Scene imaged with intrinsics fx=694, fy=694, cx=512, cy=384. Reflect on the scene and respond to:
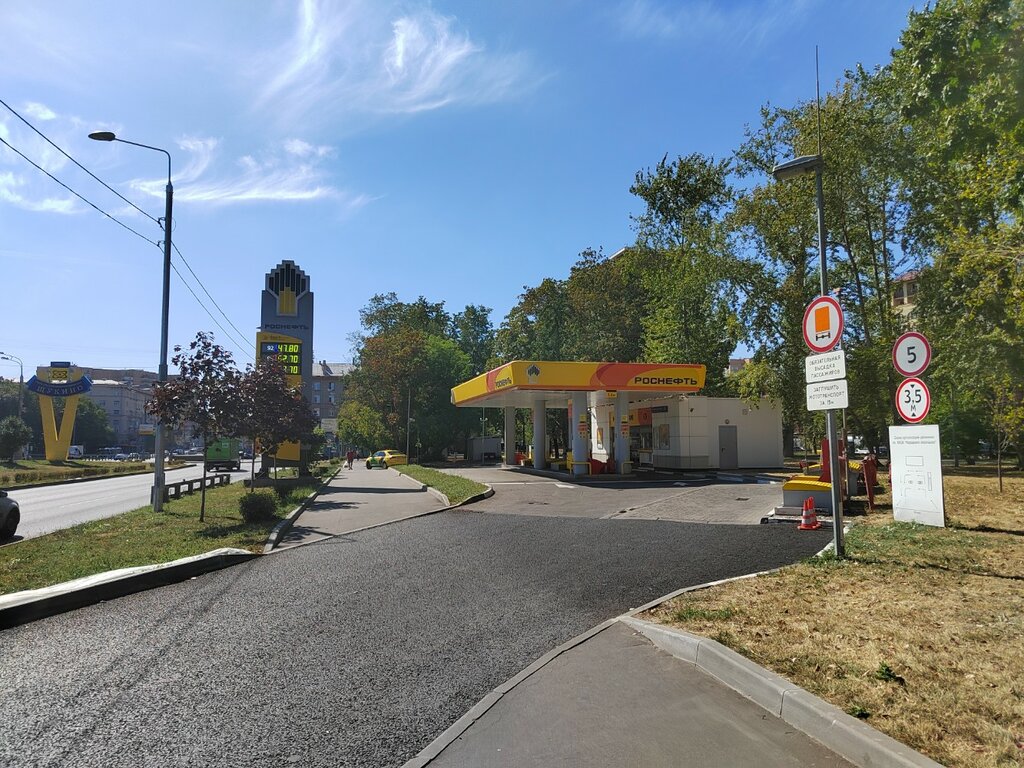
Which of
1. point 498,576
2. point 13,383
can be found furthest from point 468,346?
point 498,576

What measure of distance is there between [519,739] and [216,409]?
14.5m

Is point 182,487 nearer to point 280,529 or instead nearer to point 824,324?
point 280,529

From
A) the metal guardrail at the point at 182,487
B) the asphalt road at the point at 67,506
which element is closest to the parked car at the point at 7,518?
the asphalt road at the point at 67,506

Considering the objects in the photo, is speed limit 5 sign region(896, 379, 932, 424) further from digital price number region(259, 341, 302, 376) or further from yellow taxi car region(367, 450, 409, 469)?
yellow taxi car region(367, 450, 409, 469)

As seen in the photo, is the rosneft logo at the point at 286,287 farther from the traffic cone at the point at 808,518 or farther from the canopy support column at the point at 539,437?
Answer: the traffic cone at the point at 808,518

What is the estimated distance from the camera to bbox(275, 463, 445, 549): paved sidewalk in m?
13.5

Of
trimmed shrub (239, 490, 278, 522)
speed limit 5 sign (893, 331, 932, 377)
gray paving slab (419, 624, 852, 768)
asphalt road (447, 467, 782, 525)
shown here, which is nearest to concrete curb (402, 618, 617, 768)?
Answer: gray paving slab (419, 624, 852, 768)

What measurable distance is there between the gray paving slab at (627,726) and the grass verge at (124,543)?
22.0 feet

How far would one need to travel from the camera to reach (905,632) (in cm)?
550

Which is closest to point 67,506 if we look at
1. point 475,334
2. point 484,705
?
point 484,705

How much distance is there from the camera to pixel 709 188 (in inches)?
1619

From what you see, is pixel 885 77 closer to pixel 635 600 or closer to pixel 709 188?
pixel 709 188

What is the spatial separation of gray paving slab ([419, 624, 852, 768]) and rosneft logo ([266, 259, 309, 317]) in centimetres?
2913

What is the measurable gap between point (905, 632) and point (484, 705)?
3440mm
